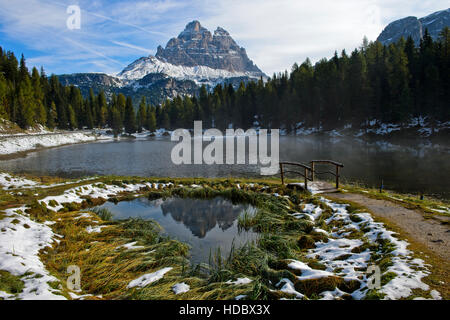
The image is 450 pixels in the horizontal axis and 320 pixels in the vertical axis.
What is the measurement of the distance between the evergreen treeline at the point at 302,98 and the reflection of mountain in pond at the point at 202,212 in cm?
5279

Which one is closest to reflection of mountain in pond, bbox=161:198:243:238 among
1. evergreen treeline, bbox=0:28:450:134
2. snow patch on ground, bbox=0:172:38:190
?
snow patch on ground, bbox=0:172:38:190

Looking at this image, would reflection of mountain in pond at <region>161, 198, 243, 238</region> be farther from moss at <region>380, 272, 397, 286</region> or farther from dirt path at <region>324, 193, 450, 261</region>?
moss at <region>380, 272, 397, 286</region>

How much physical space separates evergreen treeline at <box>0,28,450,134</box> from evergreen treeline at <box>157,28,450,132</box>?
193 mm

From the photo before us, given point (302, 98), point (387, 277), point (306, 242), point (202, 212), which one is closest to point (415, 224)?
point (306, 242)

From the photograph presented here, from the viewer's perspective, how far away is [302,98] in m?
82.8

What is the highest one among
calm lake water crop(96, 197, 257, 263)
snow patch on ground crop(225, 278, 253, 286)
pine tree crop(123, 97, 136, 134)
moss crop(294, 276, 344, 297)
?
pine tree crop(123, 97, 136, 134)

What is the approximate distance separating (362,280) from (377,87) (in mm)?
65374

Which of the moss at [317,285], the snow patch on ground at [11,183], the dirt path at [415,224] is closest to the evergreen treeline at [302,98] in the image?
the dirt path at [415,224]

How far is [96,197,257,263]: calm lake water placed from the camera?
10133 mm

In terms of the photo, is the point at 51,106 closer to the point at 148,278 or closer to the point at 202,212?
the point at 202,212

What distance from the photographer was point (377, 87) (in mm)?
59875

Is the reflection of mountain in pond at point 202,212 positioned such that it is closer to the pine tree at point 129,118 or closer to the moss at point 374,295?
the moss at point 374,295

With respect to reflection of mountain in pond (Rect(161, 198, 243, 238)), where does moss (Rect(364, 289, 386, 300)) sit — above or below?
above

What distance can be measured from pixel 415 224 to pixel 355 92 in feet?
213
